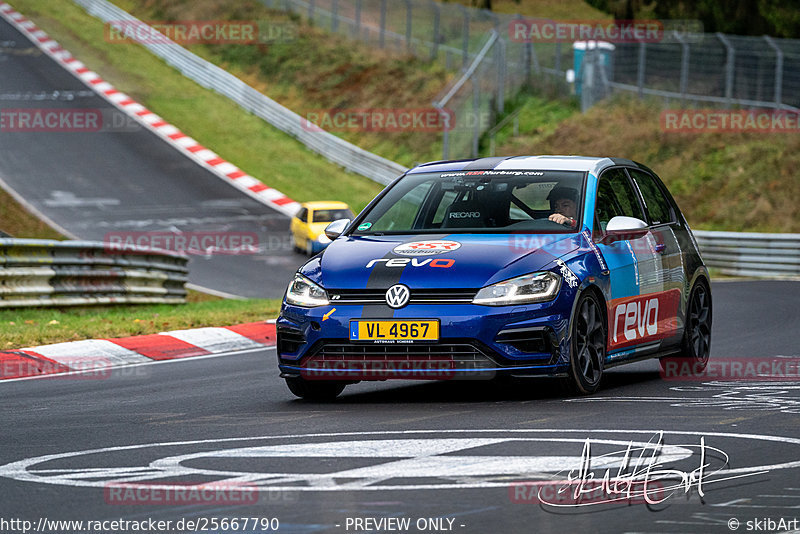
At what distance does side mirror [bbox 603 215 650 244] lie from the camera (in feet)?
29.9

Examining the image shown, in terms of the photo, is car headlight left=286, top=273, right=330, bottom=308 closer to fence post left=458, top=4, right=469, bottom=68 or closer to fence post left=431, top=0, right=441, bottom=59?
fence post left=458, top=4, right=469, bottom=68

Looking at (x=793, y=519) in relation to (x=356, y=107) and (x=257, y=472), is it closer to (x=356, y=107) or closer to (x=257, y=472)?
(x=257, y=472)

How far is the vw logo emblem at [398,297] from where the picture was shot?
27.2ft

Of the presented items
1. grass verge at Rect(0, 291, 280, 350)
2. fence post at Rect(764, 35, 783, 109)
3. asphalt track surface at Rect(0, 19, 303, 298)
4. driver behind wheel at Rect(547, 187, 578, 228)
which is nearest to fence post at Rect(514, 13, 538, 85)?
asphalt track surface at Rect(0, 19, 303, 298)

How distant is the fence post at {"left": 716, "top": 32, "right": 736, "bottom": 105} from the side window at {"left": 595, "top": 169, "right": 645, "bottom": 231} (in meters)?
20.5

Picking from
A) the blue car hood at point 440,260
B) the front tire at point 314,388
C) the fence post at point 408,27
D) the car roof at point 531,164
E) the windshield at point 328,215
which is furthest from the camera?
the fence post at point 408,27

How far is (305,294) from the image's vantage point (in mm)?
8688

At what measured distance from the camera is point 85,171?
36.2 meters

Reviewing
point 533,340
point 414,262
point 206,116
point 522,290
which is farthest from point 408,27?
point 533,340

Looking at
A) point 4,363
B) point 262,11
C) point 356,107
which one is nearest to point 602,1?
point 356,107

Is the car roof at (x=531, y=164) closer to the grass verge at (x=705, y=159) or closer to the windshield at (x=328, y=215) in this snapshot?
the windshield at (x=328, y=215)

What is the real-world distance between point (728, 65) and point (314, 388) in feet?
77.1

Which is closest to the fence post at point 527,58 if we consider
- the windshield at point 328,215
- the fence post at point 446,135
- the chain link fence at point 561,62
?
the chain link fence at point 561,62

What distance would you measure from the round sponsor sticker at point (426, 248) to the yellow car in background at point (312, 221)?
18874mm
